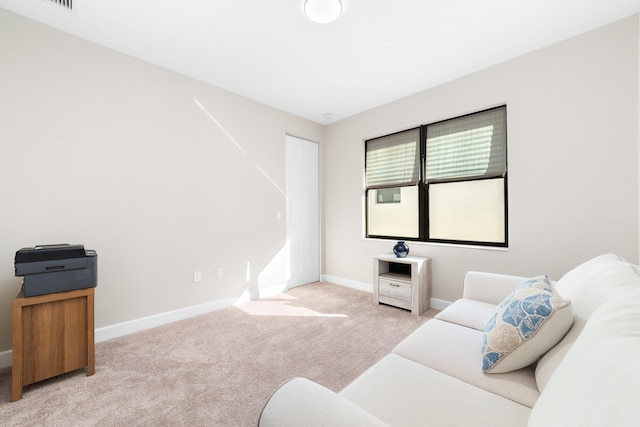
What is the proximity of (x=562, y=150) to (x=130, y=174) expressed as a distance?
4155 mm

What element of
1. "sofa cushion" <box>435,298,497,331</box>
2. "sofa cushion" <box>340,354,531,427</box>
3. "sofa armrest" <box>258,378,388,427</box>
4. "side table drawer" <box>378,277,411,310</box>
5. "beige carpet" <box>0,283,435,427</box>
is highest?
"sofa armrest" <box>258,378,388,427</box>

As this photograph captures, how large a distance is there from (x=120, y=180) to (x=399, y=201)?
Result: 131 inches

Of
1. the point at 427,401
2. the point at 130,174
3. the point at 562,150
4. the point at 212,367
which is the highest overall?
the point at 562,150

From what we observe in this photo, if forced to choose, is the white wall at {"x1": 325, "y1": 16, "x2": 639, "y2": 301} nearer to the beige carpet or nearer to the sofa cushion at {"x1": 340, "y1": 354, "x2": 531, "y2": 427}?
the beige carpet

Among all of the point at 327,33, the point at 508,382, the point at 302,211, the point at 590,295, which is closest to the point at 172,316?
the point at 302,211

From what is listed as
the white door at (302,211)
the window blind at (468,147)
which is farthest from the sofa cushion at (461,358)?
the white door at (302,211)

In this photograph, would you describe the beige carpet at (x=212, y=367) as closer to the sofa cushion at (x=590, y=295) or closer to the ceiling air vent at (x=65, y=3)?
the sofa cushion at (x=590, y=295)

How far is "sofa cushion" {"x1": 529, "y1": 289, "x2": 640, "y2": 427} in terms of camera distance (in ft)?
1.48

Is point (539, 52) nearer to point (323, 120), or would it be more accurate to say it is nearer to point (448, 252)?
point (448, 252)

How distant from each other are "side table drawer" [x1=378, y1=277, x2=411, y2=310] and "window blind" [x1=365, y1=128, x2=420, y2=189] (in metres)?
1.37

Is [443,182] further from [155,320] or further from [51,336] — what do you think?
[51,336]

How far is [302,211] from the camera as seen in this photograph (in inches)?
169

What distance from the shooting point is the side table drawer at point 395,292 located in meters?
3.10

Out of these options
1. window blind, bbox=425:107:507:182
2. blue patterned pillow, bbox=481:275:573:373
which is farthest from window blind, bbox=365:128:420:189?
blue patterned pillow, bbox=481:275:573:373
